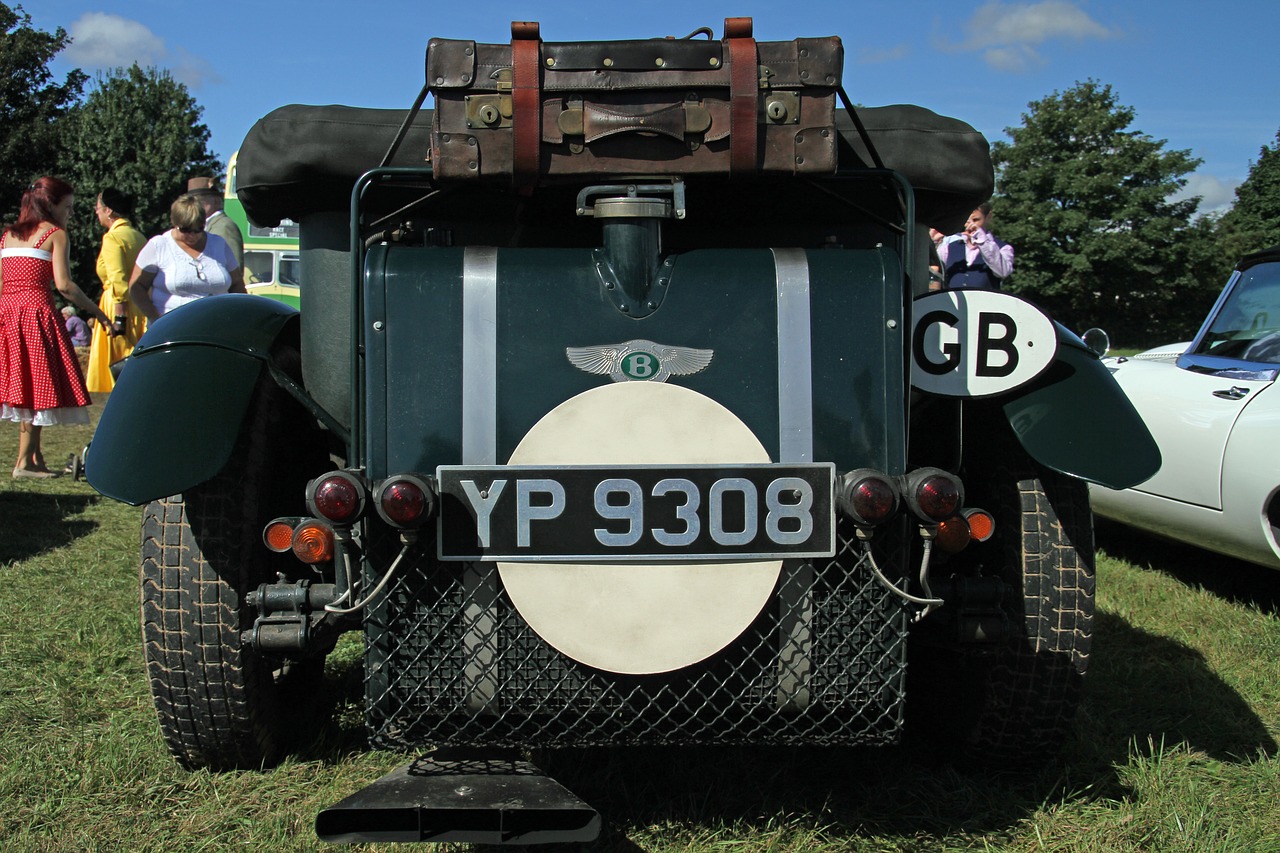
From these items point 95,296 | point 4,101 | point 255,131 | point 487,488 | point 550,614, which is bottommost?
point 550,614

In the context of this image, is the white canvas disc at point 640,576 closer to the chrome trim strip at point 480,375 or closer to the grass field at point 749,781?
the chrome trim strip at point 480,375

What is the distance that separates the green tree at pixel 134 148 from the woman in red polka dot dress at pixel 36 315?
3525cm

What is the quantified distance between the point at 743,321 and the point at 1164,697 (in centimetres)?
216

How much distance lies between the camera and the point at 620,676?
2.23 metres

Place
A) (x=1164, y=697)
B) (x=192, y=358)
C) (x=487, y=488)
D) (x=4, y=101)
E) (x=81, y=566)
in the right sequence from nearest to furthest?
1. (x=487, y=488)
2. (x=192, y=358)
3. (x=1164, y=697)
4. (x=81, y=566)
5. (x=4, y=101)

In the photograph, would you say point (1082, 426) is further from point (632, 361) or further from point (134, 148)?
point (134, 148)

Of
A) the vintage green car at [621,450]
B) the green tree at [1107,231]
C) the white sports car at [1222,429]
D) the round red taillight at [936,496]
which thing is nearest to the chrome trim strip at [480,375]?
the vintage green car at [621,450]

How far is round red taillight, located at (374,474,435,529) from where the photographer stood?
205cm

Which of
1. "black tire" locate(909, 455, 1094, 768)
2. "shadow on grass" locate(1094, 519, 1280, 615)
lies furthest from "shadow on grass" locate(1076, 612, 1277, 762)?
"shadow on grass" locate(1094, 519, 1280, 615)

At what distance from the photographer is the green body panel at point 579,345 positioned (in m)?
2.18

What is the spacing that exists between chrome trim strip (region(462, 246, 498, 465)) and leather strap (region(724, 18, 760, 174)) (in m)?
0.56

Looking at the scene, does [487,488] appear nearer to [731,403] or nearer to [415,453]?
[415,453]

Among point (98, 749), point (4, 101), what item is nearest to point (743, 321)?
point (98, 749)

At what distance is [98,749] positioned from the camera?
2879mm
